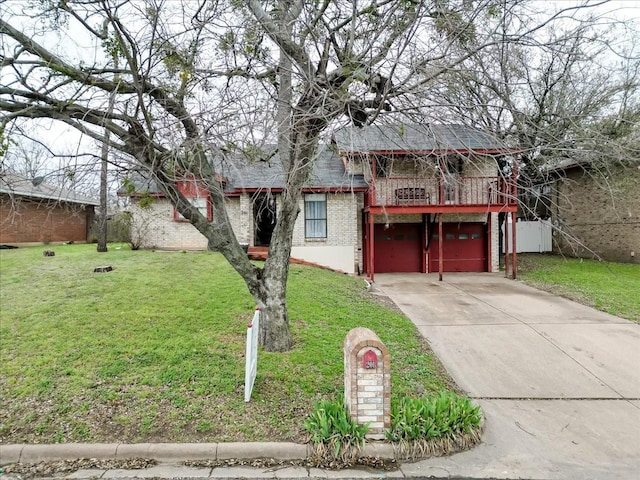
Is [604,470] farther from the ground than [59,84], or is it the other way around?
[59,84]

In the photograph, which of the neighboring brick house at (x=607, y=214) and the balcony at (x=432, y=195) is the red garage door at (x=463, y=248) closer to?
the balcony at (x=432, y=195)

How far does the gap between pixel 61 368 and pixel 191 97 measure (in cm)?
431

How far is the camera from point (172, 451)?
3.78 m

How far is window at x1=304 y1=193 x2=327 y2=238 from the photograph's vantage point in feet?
48.1

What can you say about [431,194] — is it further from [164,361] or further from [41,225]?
[41,225]

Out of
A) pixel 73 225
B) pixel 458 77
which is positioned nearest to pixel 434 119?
pixel 458 77

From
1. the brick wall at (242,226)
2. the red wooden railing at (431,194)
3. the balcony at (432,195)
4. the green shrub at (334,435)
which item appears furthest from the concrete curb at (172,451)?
the brick wall at (242,226)

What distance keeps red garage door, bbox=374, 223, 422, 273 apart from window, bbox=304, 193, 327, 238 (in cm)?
254

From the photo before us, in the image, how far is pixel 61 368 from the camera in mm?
5266

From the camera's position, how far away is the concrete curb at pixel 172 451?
3.75m

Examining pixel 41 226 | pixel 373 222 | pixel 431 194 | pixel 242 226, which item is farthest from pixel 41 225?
pixel 431 194

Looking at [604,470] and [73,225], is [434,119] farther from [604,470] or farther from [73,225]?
[73,225]

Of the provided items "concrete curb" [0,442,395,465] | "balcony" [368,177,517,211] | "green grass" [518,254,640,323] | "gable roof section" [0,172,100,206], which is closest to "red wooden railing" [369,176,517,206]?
"balcony" [368,177,517,211]

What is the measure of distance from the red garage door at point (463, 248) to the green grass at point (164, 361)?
754 centimetres
